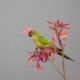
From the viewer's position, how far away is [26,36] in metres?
1.63

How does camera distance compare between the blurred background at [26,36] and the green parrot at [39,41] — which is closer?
the green parrot at [39,41]

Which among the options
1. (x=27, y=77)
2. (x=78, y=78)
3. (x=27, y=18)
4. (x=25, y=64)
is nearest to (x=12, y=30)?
(x=27, y=18)

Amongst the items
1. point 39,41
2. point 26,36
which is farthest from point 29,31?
point 26,36

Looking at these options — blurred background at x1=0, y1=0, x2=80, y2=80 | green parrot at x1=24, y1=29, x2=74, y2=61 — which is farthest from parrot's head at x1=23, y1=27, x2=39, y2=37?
blurred background at x1=0, y1=0, x2=80, y2=80

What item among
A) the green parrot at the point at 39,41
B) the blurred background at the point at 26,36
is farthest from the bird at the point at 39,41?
the blurred background at the point at 26,36

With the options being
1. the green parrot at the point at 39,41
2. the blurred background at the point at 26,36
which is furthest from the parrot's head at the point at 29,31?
the blurred background at the point at 26,36

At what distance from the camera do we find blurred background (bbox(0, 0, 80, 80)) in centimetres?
160

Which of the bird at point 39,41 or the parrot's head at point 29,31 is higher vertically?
the parrot's head at point 29,31

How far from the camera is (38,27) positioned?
1.63 metres

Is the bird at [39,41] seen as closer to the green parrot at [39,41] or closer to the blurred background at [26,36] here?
the green parrot at [39,41]

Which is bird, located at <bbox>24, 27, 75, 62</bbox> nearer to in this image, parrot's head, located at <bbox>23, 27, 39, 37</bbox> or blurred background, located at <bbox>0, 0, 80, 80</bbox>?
parrot's head, located at <bbox>23, 27, 39, 37</bbox>

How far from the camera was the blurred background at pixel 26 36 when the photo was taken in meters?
1.60

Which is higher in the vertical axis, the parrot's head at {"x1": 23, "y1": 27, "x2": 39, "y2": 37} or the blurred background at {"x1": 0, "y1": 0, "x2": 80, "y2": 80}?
the parrot's head at {"x1": 23, "y1": 27, "x2": 39, "y2": 37}

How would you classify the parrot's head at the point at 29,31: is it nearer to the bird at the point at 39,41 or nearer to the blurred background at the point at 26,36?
the bird at the point at 39,41
